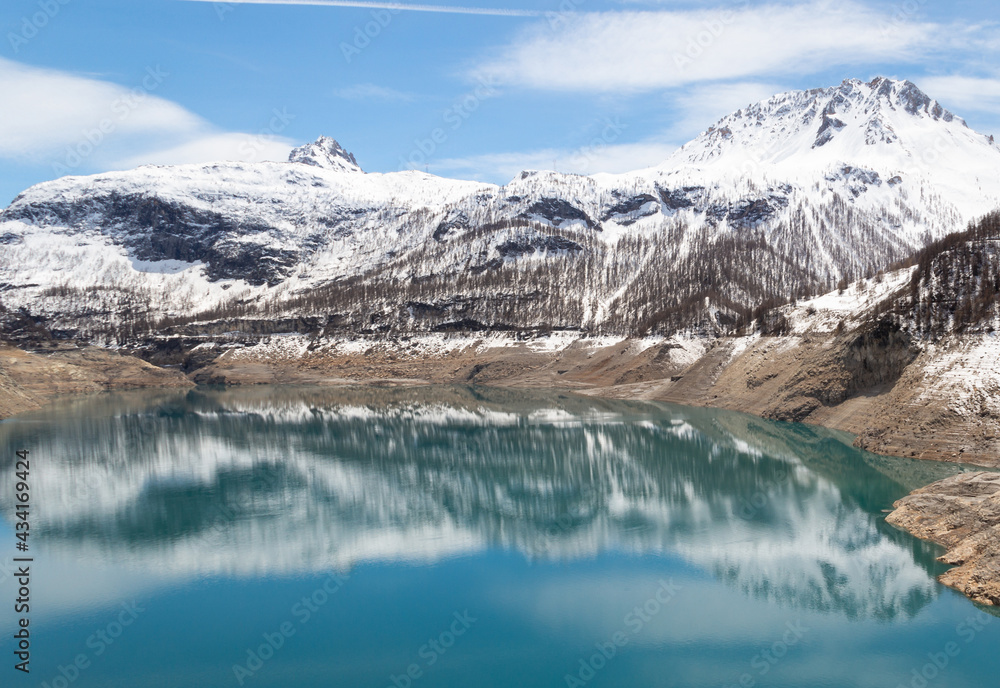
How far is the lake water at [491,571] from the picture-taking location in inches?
799

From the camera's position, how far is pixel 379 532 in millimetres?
33344

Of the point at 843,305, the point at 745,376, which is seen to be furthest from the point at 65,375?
the point at 843,305

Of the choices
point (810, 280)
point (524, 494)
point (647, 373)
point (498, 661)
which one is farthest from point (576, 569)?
point (810, 280)

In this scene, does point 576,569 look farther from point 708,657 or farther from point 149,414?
point 149,414

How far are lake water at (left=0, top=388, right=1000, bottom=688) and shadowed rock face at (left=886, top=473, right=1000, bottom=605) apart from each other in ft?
2.77

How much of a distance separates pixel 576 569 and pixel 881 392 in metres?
32.8

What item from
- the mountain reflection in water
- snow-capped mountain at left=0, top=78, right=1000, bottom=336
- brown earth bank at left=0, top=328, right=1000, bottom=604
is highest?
snow-capped mountain at left=0, top=78, right=1000, bottom=336

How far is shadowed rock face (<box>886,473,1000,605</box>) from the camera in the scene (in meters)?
23.8

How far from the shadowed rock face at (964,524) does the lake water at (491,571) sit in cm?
84

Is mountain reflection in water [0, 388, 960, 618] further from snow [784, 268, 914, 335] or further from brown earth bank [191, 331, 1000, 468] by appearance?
snow [784, 268, 914, 335]

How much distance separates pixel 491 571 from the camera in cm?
2797

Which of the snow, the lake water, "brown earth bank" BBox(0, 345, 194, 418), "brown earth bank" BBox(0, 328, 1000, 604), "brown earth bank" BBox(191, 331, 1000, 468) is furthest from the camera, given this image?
"brown earth bank" BBox(0, 345, 194, 418)

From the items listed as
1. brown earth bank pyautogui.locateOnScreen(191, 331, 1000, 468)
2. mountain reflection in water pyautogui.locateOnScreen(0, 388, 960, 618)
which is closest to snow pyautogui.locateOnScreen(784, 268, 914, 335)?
brown earth bank pyautogui.locateOnScreen(191, 331, 1000, 468)

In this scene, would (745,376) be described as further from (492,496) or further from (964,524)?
(964,524)
